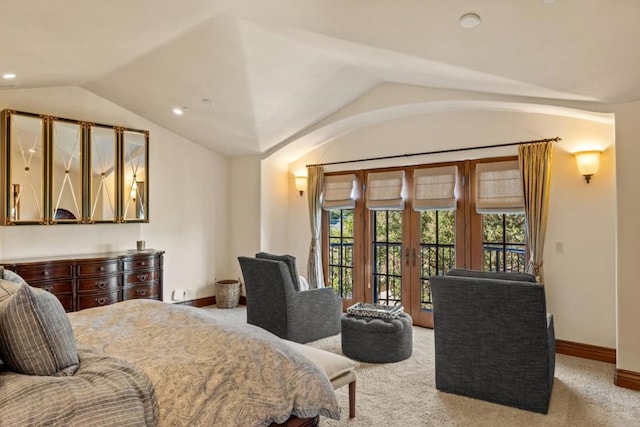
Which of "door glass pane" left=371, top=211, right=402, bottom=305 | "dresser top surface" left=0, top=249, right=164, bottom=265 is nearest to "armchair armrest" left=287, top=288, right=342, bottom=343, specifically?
"door glass pane" left=371, top=211, right=402, bottom=305

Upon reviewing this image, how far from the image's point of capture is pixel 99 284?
177 inches

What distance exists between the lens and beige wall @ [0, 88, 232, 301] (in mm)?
4578

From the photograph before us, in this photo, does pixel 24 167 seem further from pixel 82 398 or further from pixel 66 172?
A: pixel 82 398

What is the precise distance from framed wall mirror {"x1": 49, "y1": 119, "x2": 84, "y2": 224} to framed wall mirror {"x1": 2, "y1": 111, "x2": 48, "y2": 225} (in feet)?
0.33

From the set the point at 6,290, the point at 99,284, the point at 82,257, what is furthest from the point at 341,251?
the point at 6,290

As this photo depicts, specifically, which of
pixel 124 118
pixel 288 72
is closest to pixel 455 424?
pixel 288 72

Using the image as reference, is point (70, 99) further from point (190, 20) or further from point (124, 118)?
point (190, 20)

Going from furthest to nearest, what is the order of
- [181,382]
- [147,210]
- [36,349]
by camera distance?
[147,210] < [181,382] < [36,349]

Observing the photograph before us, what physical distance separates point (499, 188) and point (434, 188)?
76 centimetres

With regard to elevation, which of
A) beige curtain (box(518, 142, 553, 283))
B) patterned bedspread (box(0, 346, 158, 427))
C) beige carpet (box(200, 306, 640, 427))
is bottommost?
beige carpet (box(200, 306, 640, 427))

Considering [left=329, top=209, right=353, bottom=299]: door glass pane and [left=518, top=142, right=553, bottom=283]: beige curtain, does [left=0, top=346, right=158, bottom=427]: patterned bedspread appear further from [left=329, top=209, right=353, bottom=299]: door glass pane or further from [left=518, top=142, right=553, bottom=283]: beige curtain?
[left=329, top=209, right=353, bottom=299]: door glass pane

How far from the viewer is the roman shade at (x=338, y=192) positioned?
18.6 feet

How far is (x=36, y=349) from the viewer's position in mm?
1612

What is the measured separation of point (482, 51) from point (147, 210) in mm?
4448
